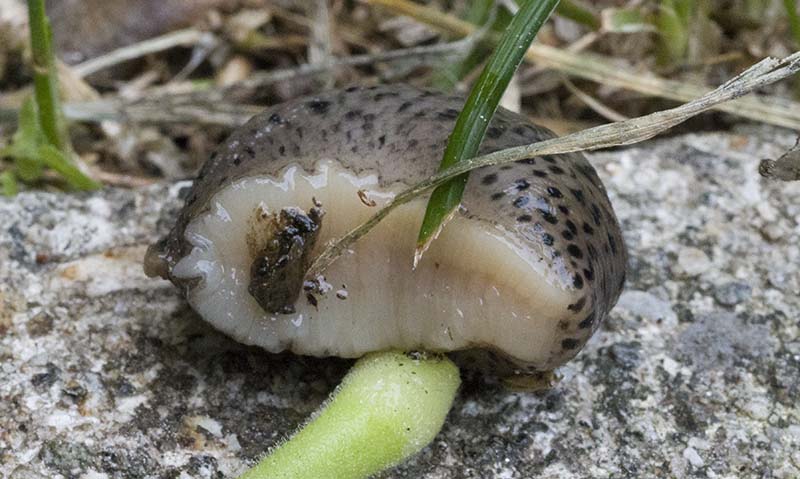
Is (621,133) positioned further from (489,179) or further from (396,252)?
(396,252)

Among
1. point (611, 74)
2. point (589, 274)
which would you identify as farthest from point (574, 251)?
point (611, 74)

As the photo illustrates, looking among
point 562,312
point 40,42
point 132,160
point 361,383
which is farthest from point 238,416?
point 132,160

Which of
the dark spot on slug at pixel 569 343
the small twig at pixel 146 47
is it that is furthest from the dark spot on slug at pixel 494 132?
the small twig at pixel 146 47

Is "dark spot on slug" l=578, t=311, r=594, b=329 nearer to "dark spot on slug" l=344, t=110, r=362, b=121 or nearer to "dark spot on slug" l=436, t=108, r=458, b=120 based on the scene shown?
"dark spot on slug" l=436, t=108, r=458, b=120

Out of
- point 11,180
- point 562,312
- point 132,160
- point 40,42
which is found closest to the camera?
point 562,312

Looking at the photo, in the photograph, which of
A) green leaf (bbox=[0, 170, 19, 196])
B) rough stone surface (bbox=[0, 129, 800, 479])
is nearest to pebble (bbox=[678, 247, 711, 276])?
rough stone surface (bbox=[0, 129, 800, 479])

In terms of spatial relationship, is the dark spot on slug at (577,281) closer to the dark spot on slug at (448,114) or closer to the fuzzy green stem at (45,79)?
the dark spot on slug at (448,114)

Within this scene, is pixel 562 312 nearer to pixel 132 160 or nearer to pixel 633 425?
pixel 633 425
